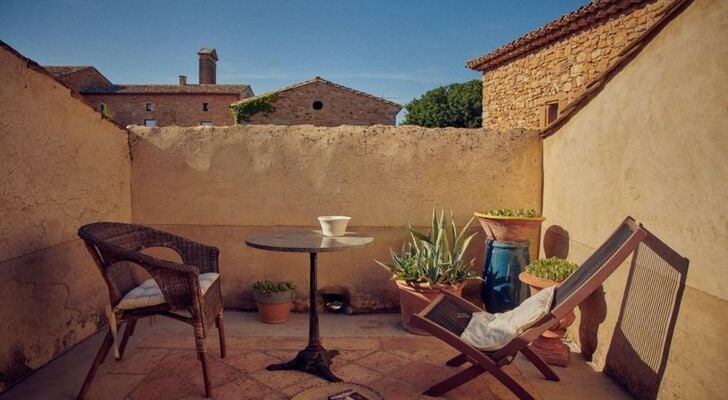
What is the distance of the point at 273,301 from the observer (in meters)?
3.83

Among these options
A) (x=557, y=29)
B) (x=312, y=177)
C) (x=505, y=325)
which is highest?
(x=557, y=29)

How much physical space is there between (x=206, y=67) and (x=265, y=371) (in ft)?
97.9

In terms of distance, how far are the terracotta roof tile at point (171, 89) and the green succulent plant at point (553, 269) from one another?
86.6ft

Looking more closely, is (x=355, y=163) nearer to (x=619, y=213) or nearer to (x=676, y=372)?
(x=619, y=213)

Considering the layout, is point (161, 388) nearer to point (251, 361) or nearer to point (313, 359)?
point (251, 361)

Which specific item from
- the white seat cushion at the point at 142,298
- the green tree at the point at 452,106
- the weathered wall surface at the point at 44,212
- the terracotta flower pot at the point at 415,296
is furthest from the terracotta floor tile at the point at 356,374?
the green tree at the point at 452,106

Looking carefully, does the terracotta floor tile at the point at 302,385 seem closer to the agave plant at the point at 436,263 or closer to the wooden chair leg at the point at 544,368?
the agave plant at the point at 436,263

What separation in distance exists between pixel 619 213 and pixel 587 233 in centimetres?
43

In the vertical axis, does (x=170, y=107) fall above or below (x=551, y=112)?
above

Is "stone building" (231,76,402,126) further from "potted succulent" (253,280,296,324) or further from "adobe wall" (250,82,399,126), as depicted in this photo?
"potted succulent" (253,280,296,324)

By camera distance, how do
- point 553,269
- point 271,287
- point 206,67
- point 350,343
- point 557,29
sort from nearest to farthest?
1. point 553,269
2. point 350,343
3. point 271,287
4. point 557,29
5. point 206,67

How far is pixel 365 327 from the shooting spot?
3.81m

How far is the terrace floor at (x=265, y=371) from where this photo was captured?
259 centimetres

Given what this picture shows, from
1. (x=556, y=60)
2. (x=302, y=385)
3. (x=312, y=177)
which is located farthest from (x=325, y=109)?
(x=302, y=385)
